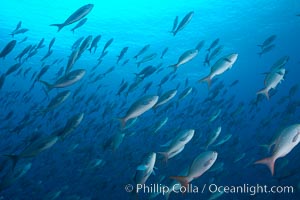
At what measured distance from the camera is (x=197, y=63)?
1483 inches

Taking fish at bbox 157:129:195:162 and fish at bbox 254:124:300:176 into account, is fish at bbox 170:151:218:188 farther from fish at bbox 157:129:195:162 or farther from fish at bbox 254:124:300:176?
fish at bbox 254:124:300:176

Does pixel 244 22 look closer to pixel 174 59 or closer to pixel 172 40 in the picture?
pixel 172 40

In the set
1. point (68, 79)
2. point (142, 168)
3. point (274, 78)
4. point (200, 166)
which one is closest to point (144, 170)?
point (142, 168)

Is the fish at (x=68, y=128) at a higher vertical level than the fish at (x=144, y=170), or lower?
higher

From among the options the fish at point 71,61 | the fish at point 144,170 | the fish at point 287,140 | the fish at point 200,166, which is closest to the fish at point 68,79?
the fish at point 71,61

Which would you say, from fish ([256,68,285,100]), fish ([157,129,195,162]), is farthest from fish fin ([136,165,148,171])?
fish ([256,68,285,100])

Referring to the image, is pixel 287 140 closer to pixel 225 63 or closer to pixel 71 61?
pixel 225 63

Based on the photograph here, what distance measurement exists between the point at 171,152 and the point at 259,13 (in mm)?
24016

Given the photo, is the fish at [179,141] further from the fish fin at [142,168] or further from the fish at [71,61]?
the fish at [71,61]

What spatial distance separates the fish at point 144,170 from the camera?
14.9ft

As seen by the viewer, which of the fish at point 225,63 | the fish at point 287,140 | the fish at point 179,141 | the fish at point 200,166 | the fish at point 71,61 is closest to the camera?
the fish at point 287,140

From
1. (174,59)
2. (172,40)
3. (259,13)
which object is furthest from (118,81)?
(259,13)

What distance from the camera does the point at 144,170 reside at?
4637 millimetres

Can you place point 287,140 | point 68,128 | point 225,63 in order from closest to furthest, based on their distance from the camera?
1. point 287,140
2. point 68,128
3. point 225,63
